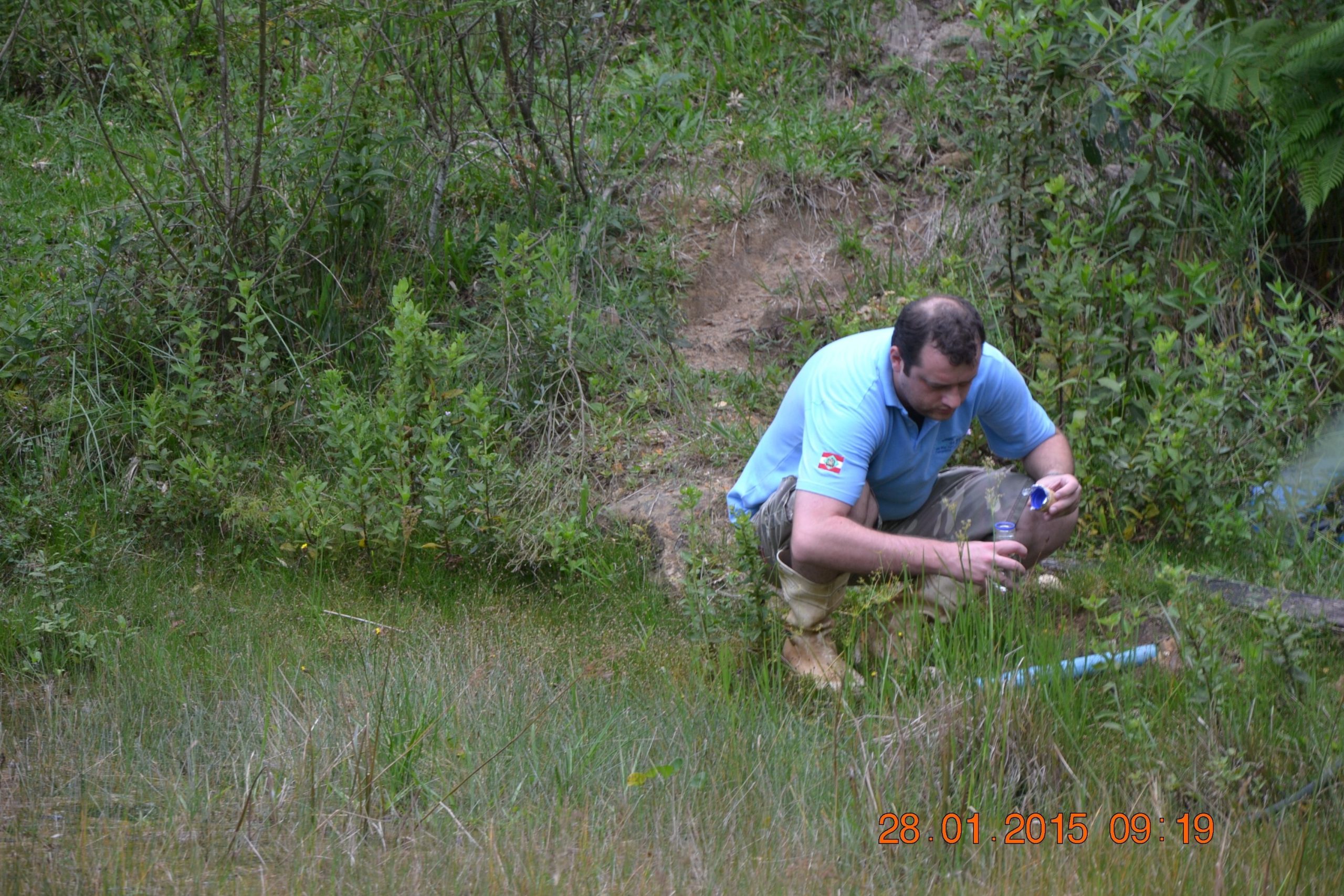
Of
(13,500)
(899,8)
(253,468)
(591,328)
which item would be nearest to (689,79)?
(899,8)

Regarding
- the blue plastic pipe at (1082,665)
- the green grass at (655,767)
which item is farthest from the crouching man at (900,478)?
the blue plastic pipe at (1082,665)

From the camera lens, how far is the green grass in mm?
3023

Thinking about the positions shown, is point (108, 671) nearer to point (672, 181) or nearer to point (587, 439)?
point (587, 439)

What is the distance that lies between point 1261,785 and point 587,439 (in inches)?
149

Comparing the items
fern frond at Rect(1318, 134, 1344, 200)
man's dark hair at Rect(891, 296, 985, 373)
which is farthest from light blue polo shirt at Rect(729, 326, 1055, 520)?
fern frond at Rect(1318, 134, 1344, 200)

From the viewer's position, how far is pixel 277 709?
3969mm

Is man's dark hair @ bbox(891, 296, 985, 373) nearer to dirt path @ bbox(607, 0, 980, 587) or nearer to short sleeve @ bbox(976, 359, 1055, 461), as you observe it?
short sleeve @ bbox(976, 359, 1055, 461)

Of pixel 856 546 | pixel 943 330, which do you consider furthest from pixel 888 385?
pixel 856 546

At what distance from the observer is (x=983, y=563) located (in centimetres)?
398

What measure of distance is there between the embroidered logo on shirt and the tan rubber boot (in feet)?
1.36

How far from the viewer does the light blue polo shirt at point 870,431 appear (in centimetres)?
419

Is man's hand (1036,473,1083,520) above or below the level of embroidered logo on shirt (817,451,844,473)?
below

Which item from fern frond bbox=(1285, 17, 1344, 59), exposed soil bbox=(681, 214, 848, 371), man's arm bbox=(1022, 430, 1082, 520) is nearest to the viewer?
man's arm bbox=(1022, 430, 1082, 520)

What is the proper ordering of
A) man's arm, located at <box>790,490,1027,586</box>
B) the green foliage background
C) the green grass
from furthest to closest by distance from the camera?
the green foliage background
man's arm, located at <box>790,490,1027,586</box>
the green grass
